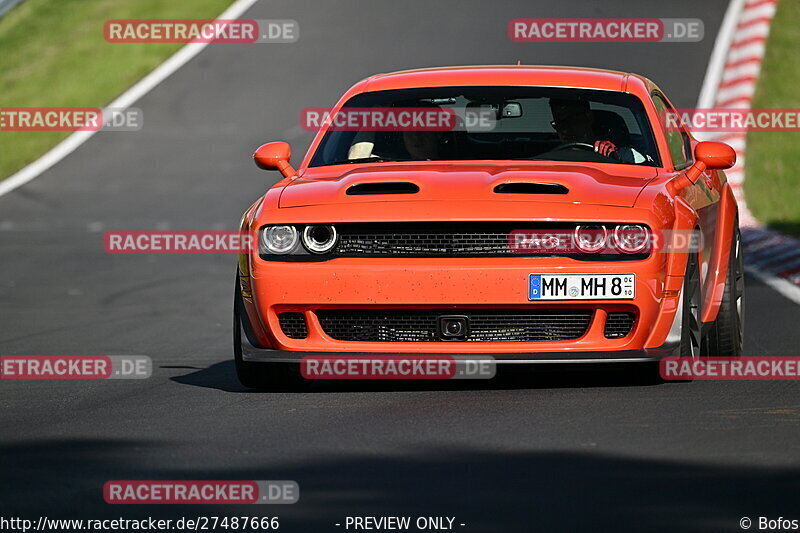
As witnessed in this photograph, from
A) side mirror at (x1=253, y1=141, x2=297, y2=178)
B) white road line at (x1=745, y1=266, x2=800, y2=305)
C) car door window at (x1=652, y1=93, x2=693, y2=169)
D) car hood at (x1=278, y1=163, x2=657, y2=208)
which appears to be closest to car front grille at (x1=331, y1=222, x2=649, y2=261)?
car hood at (x1=278, y1=163, x2=657, y2=208)

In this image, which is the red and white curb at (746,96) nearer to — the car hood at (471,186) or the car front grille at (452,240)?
the car hood at (471,186)

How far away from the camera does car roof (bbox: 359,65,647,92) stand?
29.5ft

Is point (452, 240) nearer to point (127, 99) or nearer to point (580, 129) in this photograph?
point (580, 129)

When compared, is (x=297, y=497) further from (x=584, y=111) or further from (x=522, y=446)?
(x=584, y=111)

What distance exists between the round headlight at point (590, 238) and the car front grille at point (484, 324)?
0.28 m

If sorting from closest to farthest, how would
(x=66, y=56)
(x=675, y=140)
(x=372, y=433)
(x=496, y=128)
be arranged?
(x=372, y=433), (x=496, y=128), (x=675, y=140), (x=66, y=56)

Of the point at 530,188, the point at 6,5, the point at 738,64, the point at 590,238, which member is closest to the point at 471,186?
the point at 530,188

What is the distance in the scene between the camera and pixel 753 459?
5.88 m

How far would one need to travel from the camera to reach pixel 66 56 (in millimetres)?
29766

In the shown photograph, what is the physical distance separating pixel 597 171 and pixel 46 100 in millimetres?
20096

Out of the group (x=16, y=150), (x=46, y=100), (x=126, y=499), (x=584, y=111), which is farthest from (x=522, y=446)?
(x=46, y=100)

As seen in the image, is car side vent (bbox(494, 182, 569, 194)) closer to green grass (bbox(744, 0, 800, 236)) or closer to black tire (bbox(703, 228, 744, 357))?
black tire (bbox(703, 228, 744, 357))

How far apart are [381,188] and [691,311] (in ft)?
4.95

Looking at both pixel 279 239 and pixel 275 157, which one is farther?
pixel 275 157
